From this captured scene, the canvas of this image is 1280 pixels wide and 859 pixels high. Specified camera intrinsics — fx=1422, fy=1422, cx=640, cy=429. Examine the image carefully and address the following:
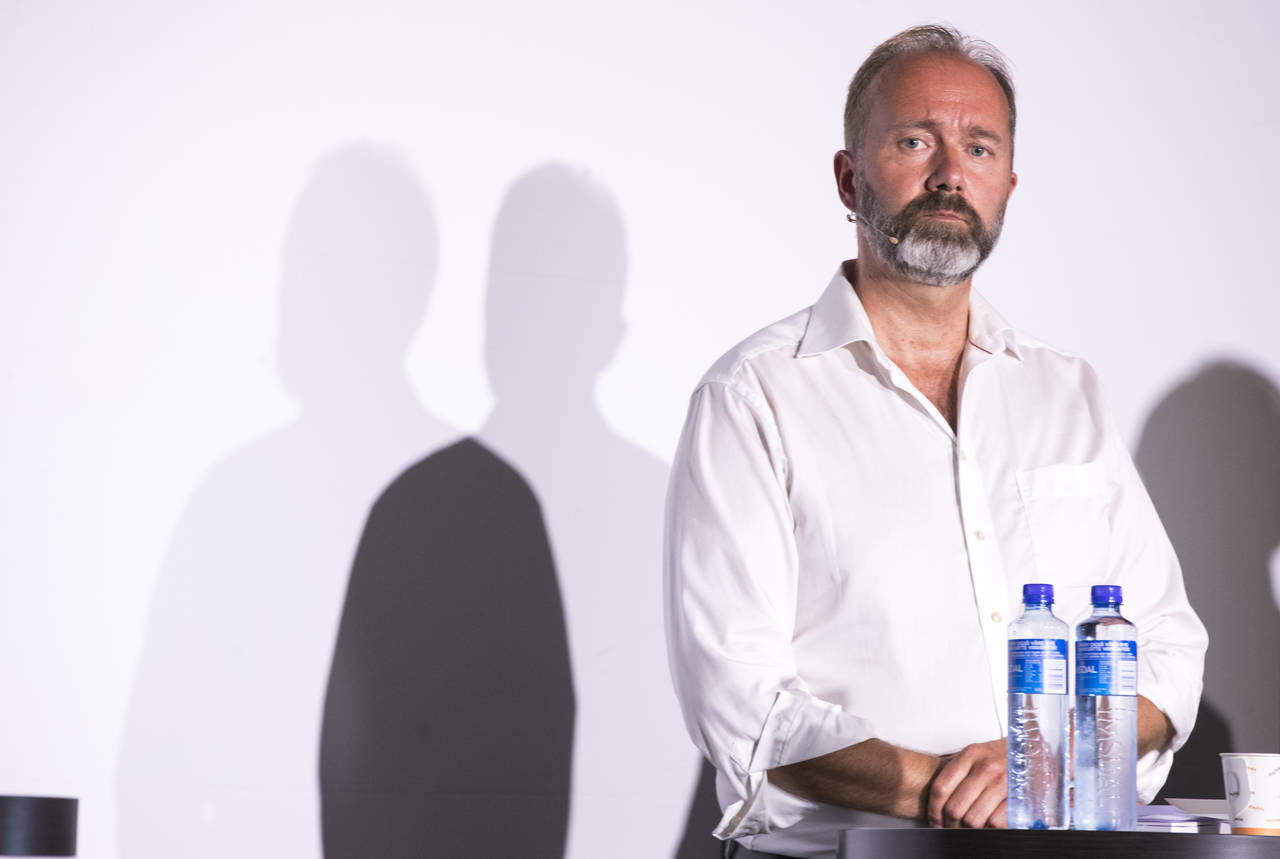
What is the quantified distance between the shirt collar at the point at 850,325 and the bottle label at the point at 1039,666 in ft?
2.30

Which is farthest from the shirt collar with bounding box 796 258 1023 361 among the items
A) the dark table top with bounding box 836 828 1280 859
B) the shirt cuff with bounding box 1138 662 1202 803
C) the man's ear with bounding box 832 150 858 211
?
the dark table top with bounding box 836 828 1280 859

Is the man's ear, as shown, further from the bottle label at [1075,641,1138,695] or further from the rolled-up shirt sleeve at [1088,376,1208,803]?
the bottle label at [1075,641,1138,695]

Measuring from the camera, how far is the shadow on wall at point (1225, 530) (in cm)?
283

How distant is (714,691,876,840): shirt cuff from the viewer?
161 cm

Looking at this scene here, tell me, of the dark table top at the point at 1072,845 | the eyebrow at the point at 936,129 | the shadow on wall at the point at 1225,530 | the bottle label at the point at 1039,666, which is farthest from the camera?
the shadow on wall at the point at 1225,530

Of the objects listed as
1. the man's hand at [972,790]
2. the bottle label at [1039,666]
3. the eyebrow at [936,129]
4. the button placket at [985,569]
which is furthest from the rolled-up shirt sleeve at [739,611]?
the eyebrow at [936,129]

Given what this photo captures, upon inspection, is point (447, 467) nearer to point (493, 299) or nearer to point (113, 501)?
point (493, 299)

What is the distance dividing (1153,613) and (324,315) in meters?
1.35

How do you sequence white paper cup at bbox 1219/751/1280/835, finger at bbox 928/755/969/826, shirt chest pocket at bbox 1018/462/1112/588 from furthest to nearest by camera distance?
1. shirt chest pocket at bbox 1018/462/1112/588
2. finger at bbox 928/755/969/826
3. white paper cup at bbox 1219/751/1280/835

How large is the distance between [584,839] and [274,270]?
3.54ft

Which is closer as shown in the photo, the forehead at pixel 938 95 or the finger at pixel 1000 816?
the finger at pixel 1000 816

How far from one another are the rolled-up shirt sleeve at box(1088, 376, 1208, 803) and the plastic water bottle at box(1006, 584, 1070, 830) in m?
0.40

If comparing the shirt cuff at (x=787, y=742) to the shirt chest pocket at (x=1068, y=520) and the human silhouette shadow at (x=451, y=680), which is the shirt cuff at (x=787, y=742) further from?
the human silhouette shadow at (x=451, y=680)

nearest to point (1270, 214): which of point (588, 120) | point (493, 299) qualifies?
point (588, 120)
